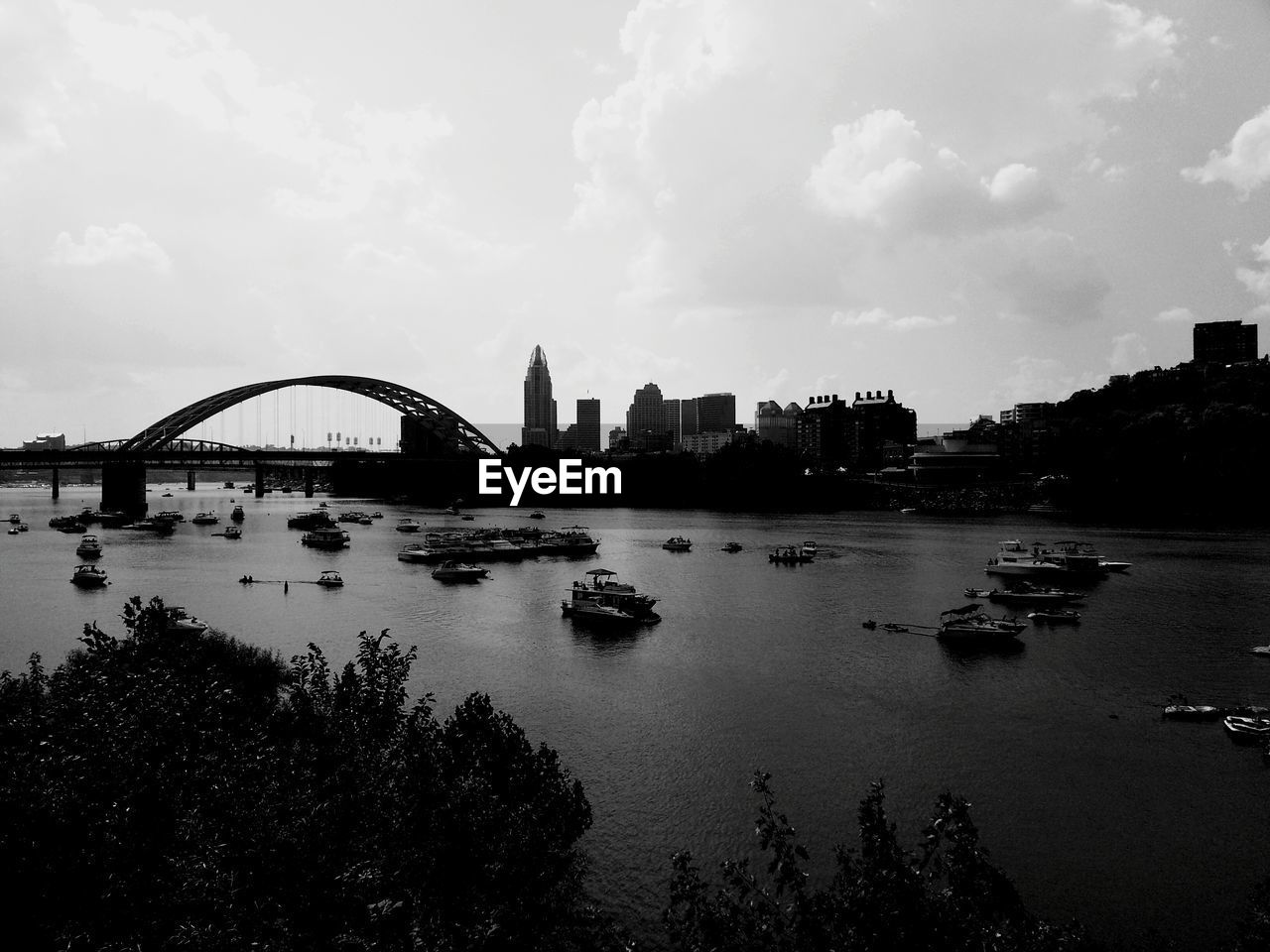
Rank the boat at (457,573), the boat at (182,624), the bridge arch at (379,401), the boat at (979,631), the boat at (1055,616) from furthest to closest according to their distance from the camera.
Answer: the bridge arch at (379,401) < the boat at (457,573) < the boat at (1055,616) < the boat at (979,631) < the boat at (182,624)

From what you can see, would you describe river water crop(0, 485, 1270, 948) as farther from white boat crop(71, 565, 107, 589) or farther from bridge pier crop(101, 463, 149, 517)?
bridge pier crop(101, 463, 149, 517)

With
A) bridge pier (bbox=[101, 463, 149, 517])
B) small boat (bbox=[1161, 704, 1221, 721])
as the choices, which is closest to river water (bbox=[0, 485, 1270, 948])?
small boat (bbox=[1161, 704, 1221, 721])

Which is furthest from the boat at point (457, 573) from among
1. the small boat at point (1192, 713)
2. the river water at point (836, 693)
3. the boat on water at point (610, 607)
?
the small boat at point (1192, 713)

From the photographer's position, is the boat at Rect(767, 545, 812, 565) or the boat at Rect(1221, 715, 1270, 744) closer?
the boat at Rect(1221, 715, 1270, 744)

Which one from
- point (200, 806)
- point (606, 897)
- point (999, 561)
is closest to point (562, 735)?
point (606, 897)

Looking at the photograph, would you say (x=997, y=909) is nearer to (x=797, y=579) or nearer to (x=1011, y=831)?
(x=1011, y=831)

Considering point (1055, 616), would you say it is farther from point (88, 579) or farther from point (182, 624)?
point (88, 579)

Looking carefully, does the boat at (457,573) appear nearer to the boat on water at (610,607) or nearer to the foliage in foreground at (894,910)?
the boat on water at (610,607)
